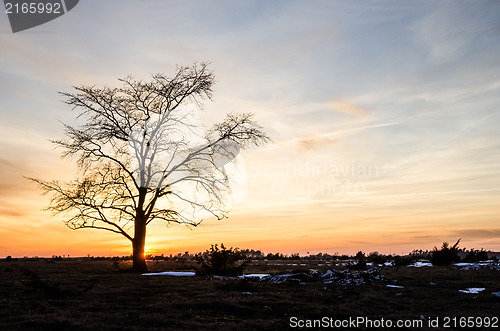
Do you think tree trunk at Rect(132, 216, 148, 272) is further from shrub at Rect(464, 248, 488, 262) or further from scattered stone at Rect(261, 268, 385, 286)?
shrub at Rect(464, 248, 488, 262)

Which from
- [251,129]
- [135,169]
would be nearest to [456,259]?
[251,129]

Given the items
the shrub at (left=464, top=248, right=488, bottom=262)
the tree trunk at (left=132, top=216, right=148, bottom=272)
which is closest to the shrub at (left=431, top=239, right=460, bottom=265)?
the shrub at (left=464, top=248, right=488, bottom=262)

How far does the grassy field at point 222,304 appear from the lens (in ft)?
27.7

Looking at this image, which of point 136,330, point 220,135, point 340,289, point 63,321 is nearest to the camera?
point 136,330

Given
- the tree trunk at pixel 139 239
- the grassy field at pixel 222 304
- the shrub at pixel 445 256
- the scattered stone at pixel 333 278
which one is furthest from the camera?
the shrub at pixel 445 256

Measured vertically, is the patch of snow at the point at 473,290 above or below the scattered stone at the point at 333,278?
below

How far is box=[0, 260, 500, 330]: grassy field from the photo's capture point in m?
8.45

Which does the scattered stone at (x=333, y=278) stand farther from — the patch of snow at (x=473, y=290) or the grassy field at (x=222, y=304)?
the patch of snow at (x=473, y=290)

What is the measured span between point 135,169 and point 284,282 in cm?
1379

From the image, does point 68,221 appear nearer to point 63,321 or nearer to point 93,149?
point 93,149

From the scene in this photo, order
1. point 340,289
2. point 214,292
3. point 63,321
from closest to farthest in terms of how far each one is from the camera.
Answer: point 63,321 → point 214,292 → point 340,289

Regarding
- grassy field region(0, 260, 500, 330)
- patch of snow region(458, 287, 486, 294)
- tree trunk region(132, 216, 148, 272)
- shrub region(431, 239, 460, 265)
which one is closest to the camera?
grassy field region(0, 260, 500, 330)

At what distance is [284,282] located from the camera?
52.2ft

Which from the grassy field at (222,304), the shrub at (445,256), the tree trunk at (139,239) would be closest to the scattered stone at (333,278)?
the grassy field at (222,304)
